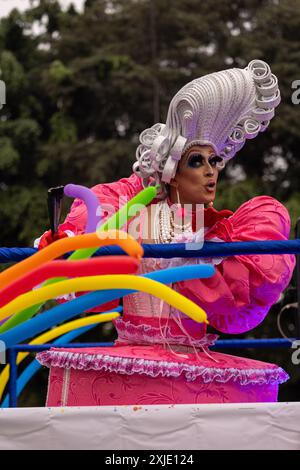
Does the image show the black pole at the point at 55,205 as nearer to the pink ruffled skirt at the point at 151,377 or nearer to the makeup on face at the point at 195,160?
the pink ruffled skirt at the point at 151,377

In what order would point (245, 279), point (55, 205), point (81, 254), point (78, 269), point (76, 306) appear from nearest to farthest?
point (78, 269) < point (76, 306) < point (81, 254) < point (55, 205) < point (245, 279)

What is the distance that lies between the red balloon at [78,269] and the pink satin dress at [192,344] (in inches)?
31.3

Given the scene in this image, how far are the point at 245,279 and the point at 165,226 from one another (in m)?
0.38

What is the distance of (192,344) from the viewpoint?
357 centimetres

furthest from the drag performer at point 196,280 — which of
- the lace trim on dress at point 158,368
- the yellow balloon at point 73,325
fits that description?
the yellow balloon at point 73,325

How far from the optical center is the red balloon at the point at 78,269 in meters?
2.48

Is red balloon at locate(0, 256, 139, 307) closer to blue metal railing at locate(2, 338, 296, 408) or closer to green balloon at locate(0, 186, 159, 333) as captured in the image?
green balloon at locate(0, 186, 159, 333)

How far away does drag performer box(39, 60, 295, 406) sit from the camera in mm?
3391

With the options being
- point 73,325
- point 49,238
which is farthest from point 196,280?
point 73,325

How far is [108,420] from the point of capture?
269cm

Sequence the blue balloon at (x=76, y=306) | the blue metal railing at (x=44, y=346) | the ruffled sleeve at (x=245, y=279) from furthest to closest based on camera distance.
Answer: the blue metal railing at (x=44, y=346) < the ruffled sleeve at (x=245, y=279) < the blue balloon at (x=76, y=306)

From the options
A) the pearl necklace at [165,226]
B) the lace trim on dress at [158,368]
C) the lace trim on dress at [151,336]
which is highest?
the pearl necklace at [165,226]

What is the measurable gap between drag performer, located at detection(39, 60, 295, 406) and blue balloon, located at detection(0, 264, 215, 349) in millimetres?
317

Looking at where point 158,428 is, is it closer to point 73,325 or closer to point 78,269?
point 78,269
